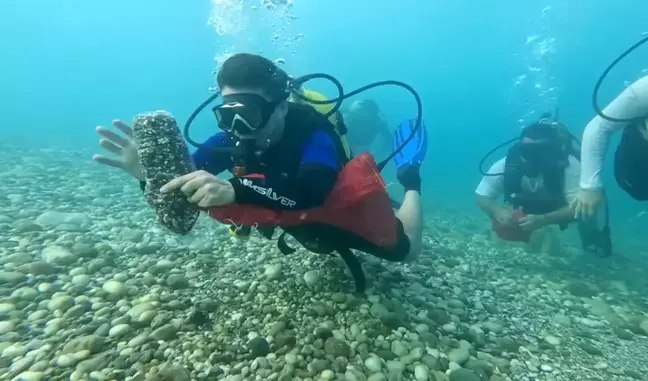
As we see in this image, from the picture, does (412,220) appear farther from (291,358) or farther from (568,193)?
(568,193)

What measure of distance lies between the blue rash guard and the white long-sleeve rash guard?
153 inches

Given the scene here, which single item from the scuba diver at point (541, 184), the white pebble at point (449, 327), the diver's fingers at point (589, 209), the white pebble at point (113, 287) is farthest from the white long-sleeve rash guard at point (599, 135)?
the white pebble at point (113, 287)

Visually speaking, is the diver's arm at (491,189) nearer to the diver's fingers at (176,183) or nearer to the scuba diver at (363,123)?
the diver's fingers at (176,183)

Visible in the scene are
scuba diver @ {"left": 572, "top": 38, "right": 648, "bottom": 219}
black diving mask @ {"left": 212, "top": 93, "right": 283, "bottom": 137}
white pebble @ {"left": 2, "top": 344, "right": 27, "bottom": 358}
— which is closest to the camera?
white pebble @ {"left": 2, "top": 344, "right": 27, "bottom": 358}

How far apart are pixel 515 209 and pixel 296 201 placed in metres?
6.17

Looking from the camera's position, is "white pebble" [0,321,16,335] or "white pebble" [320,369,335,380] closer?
"white pebble" [320,369,335,380]

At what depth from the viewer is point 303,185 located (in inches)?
127

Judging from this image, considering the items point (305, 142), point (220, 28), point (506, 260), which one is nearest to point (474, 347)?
point (305, 142)

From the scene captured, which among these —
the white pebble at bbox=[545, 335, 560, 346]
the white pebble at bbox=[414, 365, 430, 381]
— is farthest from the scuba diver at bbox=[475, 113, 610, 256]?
the white pebble at bbox=[414, 365, 430, 381]

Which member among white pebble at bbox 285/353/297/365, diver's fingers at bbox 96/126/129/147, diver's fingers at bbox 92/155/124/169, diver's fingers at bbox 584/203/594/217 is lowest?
white pebble at bbox 285/353/297/365

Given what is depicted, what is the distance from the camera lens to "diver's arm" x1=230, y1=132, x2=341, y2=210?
9.96 ft

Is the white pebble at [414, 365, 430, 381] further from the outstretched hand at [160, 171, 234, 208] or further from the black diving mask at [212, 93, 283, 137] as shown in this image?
the black diving mask at [212, 93, 283, 137]

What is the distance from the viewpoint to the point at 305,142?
146 inches

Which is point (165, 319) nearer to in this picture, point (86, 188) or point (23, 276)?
point (23, 276)
